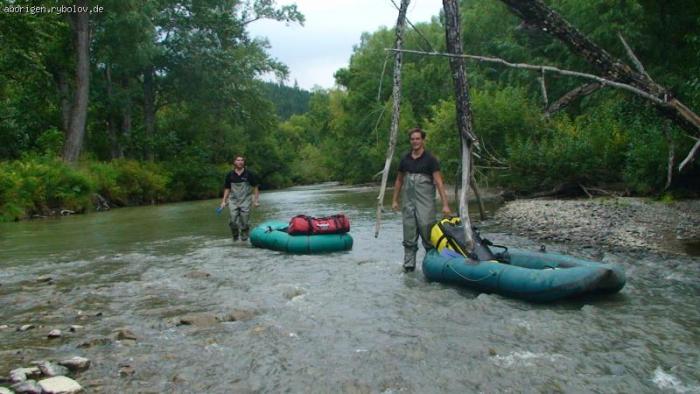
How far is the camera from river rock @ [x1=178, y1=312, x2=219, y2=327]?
17.3ft

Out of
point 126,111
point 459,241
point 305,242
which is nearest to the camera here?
point 459,241

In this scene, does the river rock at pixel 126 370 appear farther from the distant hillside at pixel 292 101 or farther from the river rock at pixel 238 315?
the distant hillside at pixel 292 101

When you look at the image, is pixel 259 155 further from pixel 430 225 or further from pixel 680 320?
pixel 680 320

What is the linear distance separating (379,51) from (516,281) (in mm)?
33740

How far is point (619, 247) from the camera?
9.19 metres

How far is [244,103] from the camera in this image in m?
33.2

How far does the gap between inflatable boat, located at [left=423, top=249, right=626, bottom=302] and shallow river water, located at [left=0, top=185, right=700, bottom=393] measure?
15cm

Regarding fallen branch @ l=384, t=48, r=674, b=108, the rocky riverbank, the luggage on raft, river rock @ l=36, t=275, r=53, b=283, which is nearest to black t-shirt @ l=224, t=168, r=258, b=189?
river rock @ l=36, t=275, r=53, b=283

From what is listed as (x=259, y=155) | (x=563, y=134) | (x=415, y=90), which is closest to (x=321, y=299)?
(x=563, y=134)

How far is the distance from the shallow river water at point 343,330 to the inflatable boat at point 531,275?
0.50ft

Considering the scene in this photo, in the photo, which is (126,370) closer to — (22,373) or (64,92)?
(22,373)

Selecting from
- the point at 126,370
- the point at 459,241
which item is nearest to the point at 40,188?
the point at 459,241

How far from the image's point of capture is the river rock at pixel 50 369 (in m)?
3.89

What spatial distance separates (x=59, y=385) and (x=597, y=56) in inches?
236
